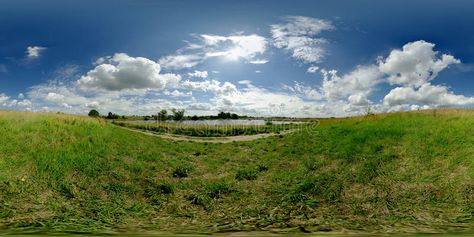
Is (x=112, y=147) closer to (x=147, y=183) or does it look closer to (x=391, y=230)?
(x=147, y=183)

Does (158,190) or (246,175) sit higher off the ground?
(246,175)

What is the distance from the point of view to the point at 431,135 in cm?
1348

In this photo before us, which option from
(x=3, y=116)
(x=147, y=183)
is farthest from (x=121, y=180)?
(x=3, y=116)

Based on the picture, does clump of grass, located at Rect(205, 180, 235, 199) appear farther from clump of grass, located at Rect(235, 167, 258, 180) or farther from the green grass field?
clump of grass, located at Rect(235, 167, 258, 180)

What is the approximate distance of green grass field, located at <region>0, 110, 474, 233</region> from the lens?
5355 mm

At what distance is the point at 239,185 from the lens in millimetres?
9914

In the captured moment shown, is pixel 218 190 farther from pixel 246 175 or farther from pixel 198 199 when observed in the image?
pixel 246 175

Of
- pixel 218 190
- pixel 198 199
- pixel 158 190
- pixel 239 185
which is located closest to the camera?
pixel 198 199

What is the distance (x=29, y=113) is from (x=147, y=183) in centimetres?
1205

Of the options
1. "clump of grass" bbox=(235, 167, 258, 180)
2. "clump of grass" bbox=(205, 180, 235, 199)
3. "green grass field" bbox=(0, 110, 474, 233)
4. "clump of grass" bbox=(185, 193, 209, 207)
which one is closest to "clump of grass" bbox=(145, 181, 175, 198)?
"green grass field" bbox=(0, 110, 474, 233)

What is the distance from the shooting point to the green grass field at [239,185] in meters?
5.36

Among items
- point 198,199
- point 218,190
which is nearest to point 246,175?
point 218,190

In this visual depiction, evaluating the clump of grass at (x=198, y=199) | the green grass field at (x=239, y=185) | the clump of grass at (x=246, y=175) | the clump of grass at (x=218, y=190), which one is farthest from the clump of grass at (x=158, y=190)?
the clump of grass at (x=246, y=175)

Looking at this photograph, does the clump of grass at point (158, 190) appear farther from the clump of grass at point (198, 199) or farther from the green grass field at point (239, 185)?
the clump of grass at point (198, 199)
